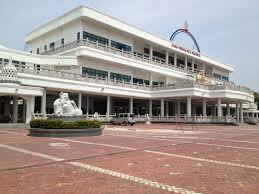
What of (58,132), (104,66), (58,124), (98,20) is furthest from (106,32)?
(58,132)

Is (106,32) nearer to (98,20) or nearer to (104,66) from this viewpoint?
(98,20)

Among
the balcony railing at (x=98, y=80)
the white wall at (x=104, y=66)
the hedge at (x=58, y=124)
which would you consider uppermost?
the white wall at (x=104, y=66)

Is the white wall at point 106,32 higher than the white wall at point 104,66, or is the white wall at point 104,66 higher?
the white wall at point 106,32

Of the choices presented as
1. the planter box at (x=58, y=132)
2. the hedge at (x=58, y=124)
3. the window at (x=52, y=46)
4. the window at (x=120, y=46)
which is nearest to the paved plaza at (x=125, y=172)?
the planter box at (x=58, y=132)

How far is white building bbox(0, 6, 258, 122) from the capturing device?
1238 inches

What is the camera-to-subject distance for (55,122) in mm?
18453

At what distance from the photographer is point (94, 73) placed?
135 ft

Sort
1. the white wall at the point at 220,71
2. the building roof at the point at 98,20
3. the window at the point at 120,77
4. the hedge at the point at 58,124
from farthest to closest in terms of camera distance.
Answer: the white wall at the point at 220,71 < the window at the point at 120,77 < the building roof at the point at 98,20 < the hedge at the point at 58,124

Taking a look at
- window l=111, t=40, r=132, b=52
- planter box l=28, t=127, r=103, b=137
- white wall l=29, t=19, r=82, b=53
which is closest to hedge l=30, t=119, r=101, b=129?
planter box l=28, t=127, r=103, b=137

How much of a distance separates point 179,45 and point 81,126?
42.5m

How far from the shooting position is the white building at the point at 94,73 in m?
31.4

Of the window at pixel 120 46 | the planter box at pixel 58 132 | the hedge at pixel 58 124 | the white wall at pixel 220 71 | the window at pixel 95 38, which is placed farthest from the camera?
the white wall at pixel 220 71

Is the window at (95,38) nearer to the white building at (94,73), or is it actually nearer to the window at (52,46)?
the white building at (94,73)

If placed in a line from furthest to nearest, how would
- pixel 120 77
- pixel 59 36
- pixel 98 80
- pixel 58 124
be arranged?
pixel 120 77, pixel 59 36, pixel 98 80, pixel 58 124
